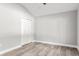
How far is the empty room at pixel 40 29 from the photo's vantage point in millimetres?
2770

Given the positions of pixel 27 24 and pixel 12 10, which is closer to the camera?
pixel 12 10

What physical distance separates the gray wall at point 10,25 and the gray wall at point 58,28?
1.50m

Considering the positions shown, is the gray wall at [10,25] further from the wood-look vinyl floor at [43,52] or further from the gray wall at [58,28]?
the gray wall at [58,28]

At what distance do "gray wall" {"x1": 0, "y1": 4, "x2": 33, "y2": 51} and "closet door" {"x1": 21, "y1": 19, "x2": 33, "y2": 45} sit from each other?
32 cm

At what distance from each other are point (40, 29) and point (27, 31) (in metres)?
0.91

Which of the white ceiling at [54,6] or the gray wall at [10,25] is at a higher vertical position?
the white ceiling at [54,6]

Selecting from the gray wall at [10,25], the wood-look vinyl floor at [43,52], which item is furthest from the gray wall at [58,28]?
the gray wall at [10,25]

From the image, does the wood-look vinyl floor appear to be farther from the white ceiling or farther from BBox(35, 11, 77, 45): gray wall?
the white ceiling

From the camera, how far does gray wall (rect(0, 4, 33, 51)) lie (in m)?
2.71

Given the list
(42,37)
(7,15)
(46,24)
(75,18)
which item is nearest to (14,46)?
(7,15)

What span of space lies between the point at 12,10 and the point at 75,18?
10.2 feet

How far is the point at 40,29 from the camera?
469 cm

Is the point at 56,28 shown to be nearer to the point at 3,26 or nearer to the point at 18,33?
the point at 18,33

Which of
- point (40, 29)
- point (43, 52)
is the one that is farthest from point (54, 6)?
point (43, 52)
